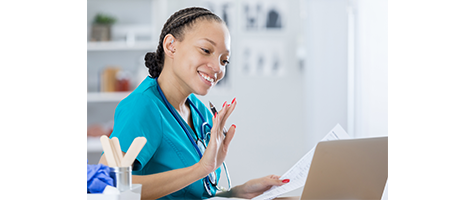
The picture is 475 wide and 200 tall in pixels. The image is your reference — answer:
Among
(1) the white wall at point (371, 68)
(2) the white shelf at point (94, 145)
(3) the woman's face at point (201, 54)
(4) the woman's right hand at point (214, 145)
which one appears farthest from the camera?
(2) the white shelf at point (94, 145)

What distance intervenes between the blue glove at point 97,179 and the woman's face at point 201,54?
54 centimetres

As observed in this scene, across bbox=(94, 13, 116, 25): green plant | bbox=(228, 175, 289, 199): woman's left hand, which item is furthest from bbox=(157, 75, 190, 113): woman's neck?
bbox=(94, 13, 116, 25): green plant

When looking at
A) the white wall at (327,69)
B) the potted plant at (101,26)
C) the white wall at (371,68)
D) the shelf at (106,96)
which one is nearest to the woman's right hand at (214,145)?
the white wall at (371,68)

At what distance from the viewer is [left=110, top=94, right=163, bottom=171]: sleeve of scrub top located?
2.70ft

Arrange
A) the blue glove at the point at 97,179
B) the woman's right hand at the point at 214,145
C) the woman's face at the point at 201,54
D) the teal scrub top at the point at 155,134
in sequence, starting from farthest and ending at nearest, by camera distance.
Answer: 1. the woman's face at the point at 201,54
2. the teal scrub top at the point at 155,134
3. the woman's right hand at the point at 214,145
4. the blue glove at the point at 97,179

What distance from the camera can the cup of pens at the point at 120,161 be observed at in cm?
52

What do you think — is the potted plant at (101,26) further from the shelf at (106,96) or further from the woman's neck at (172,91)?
the woman's neck at (172,91)

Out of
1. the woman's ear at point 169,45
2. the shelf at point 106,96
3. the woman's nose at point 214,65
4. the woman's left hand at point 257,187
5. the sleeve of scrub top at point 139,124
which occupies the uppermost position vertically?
the woman's ear at point 169,45

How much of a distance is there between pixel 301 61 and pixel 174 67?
1830mm

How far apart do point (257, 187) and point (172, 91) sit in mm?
371
